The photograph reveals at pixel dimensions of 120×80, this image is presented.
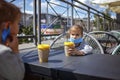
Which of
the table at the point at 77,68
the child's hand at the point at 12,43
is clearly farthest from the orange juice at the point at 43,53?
the child's hand at the point at 12,43

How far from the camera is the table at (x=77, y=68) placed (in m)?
1.29

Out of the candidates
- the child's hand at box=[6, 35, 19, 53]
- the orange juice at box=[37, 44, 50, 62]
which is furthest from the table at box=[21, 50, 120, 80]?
the child's hand at box=[6, 35, 19, 53]

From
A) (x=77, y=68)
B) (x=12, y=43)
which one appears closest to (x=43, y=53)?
(x=77, y=68)

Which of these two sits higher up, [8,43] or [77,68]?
[8,43]

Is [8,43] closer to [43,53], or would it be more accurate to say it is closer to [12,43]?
[12,43]

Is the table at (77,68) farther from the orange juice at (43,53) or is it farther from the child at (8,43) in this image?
the child at (8,43)

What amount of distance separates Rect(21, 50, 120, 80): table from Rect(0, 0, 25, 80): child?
403 mm

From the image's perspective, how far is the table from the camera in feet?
4.22

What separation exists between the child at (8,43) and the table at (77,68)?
40 centimetres

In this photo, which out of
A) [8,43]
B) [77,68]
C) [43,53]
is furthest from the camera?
[43,53]

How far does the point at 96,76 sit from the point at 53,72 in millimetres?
293

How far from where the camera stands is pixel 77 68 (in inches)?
56.1

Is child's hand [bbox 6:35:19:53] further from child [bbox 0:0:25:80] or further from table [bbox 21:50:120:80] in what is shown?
table [bbox 21:50:120:80]

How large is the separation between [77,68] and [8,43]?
0.50m
